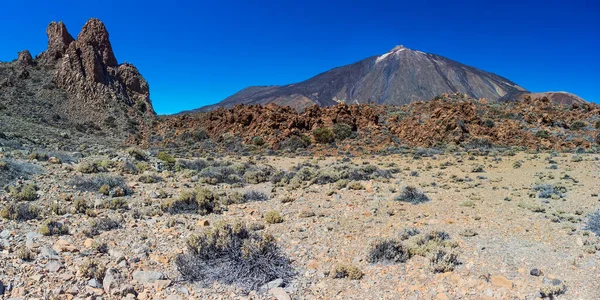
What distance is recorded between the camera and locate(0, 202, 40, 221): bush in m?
5.82

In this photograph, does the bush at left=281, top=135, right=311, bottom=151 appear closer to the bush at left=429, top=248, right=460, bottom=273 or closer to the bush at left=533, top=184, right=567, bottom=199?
A: the bush at left=533, top=184, right=567, bottom=199

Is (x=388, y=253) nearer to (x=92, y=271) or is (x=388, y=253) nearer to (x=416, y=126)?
(x=92, y=271)

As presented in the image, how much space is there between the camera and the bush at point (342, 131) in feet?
85.4

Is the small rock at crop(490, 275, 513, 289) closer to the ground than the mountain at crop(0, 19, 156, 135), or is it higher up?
closer to the ground

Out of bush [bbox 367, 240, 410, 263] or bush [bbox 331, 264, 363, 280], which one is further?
bush [bbox 367, 240, 410, 263]

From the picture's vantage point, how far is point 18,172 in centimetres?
886

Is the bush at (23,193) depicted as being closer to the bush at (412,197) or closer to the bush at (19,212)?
the bush at (19,212)

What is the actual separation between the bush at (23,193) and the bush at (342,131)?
2038 cm

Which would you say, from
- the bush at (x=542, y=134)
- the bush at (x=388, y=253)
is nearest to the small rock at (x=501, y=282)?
the bush at (x=388, y=253)

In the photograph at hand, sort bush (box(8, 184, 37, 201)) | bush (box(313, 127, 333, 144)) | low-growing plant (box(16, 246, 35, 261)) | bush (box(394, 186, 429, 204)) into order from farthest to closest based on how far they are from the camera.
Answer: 1. bush (box(313, 127, 333, 144))
2. bush (box(394, 186, 429, 204))
3. bush (box(8, 184, 37, 201))
4. low-growing plant (box(16, 246, 35, 261))

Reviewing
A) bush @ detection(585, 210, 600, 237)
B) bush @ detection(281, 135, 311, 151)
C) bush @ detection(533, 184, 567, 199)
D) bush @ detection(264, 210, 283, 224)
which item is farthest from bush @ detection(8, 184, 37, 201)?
bush @ detection(281, 135, 311, 151)

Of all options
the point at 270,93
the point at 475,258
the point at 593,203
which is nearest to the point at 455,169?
the point at 593,203

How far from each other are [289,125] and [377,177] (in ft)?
53.1

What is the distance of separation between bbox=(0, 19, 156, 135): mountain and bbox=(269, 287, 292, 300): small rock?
33.8m
